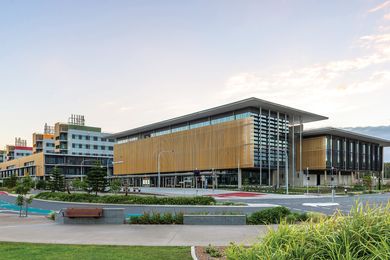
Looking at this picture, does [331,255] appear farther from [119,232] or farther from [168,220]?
[168,220]

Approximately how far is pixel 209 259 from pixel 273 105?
2691 inches

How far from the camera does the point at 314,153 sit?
291 ft

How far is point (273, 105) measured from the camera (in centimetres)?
7488

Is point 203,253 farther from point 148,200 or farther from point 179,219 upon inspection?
point 148,200

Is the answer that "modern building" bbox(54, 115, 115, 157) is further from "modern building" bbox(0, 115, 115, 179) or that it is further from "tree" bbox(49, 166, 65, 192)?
"tree" bbox(49, 166, 65, 192)

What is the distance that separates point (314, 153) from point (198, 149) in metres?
27.8

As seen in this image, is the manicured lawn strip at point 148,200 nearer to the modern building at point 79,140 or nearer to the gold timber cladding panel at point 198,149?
the gold timber cladding panel at point 198,149

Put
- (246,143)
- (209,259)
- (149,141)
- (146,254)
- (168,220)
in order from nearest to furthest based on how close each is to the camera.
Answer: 1. (209,259)
2. (146,254)
3. (168,220)
4. (246,143)
5. (149,141)

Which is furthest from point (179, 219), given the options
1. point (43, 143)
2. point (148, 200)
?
point (43, 143)

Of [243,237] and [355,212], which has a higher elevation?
[355,212]

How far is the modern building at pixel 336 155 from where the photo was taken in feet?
287

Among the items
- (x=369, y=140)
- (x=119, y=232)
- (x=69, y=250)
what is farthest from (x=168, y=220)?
(x=369, y=140)

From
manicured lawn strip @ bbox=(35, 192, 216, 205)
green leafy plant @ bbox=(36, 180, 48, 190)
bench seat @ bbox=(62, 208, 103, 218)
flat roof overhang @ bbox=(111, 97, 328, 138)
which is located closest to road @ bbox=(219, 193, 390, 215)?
manicured lawn strip @ bbox=(35, 192, 216, 205)

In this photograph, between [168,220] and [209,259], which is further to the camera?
[168,220]
